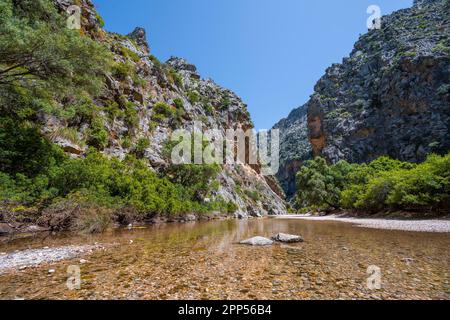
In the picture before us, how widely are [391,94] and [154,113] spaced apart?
61.6 meters

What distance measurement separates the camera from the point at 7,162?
594 inches

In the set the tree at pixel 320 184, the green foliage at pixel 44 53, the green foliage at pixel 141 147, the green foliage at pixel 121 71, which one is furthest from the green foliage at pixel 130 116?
the tree at pixel 320 184

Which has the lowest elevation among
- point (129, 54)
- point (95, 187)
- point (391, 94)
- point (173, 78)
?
point (95, 187)

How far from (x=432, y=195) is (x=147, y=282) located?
89.7 ft

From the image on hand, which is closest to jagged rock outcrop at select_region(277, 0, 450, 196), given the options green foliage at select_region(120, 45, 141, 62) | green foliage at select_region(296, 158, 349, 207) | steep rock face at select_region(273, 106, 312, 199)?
green foliage at select_region(296, 158, 349, 207)

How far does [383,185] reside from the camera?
94.2ft

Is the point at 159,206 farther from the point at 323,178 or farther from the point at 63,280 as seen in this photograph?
the point at 323,178

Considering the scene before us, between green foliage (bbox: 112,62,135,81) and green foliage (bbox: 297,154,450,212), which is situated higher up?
green foliage (bbox: 112,62,135,81)

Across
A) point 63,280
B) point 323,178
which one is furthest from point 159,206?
point 323,178

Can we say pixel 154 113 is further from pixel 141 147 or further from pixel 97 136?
pixel 97 136

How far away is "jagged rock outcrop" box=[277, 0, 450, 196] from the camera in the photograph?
54.4m

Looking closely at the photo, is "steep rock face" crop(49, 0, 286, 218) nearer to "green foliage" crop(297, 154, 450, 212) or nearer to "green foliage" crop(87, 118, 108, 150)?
"green foliage" crop(87, 118, 108, 150)

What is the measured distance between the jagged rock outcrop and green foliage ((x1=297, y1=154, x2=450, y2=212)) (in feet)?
65.6

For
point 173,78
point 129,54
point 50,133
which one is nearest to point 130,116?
point 50,133
